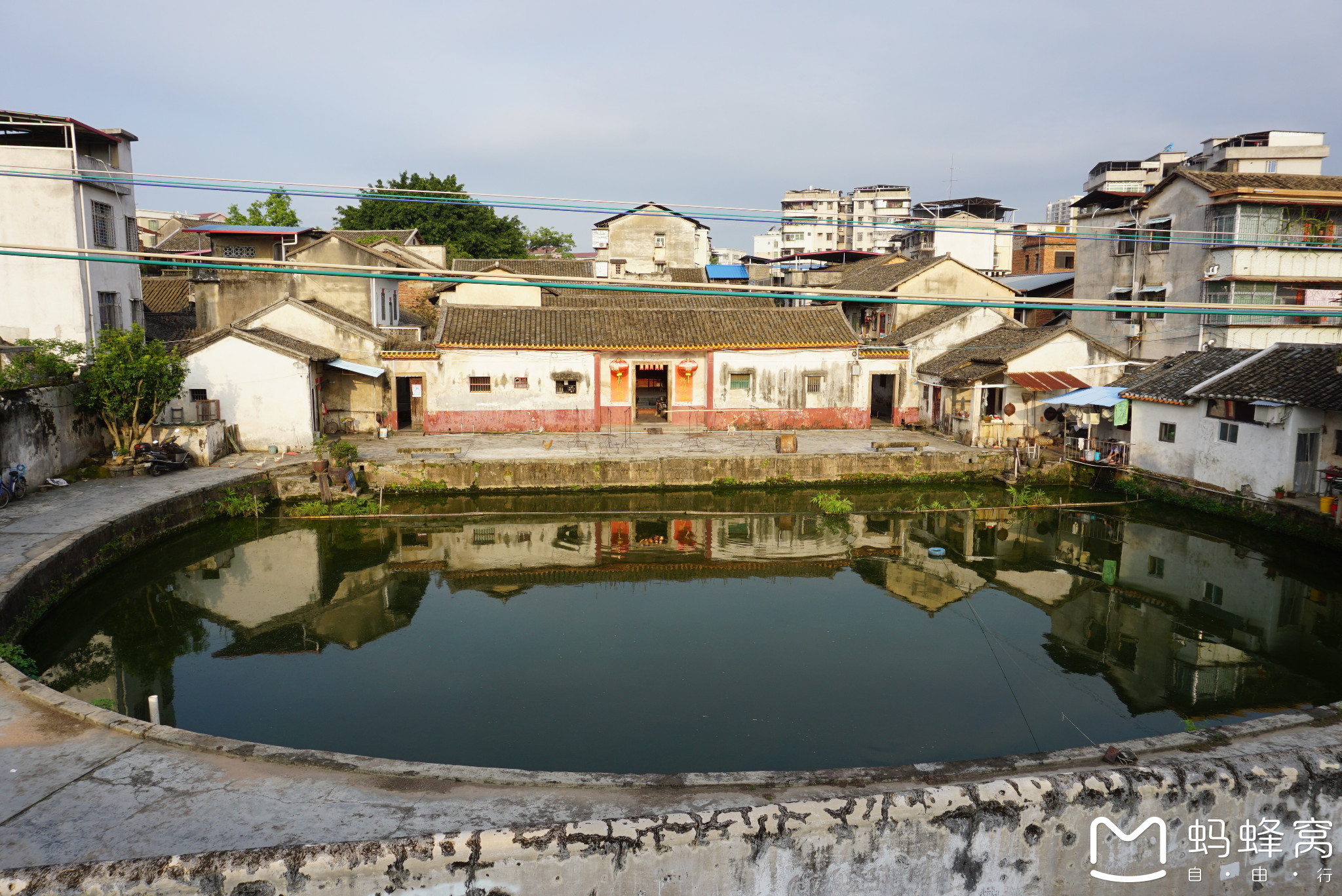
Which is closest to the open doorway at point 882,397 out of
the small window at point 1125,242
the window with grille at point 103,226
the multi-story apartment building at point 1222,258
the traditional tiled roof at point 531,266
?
the multi-story apartment building at point 1222,258

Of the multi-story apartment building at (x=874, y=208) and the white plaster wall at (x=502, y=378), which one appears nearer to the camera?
the white plaster wall at (x=502, y=378)

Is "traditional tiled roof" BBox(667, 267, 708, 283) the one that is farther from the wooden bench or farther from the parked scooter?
the parked scooter

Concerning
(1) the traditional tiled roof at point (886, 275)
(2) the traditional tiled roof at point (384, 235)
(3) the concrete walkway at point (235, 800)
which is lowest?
(3) the concrete walkway at point (235, 800)

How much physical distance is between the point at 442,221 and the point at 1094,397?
32.3 metres

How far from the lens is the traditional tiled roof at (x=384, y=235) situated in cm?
3072

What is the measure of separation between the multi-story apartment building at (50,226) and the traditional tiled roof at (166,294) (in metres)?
11.0

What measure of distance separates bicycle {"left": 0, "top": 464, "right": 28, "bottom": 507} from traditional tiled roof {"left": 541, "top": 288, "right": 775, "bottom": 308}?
49.1ft

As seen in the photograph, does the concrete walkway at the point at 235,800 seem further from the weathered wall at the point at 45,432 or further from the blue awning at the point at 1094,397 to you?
the blue awning at the point at 1094,397

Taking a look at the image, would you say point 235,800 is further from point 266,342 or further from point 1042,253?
point 1042,253

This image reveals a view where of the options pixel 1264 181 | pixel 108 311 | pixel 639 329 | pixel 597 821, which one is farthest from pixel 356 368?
pixel 1264 181

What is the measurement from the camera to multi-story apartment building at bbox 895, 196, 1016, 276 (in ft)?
128

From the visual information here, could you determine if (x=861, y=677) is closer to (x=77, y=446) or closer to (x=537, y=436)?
(x=537, y=436)

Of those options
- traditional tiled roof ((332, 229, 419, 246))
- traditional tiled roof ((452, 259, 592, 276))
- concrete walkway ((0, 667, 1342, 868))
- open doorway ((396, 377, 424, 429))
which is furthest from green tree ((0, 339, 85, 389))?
traditional tiled roof ((452, 259, 592, 276))

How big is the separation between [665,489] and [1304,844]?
14.6m
